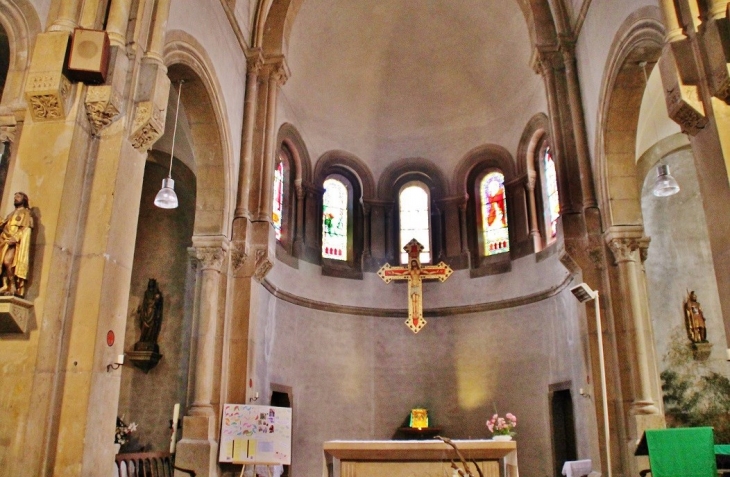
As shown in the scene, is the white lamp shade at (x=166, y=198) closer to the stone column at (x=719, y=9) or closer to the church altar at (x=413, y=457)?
the church altar at (x=413, y=457)

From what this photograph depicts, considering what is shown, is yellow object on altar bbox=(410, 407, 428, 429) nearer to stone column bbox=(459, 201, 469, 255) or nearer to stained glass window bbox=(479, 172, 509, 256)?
stone column bbox=(459, 201, 469, 255)

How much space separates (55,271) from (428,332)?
11.0m

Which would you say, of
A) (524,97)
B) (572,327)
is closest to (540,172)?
(524,97)

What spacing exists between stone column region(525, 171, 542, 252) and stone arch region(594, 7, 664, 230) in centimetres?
412

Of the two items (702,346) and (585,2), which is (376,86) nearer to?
(585,2)

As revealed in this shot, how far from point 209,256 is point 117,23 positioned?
4.39m

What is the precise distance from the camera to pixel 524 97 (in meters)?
15.3

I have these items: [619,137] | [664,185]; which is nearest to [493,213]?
[619,137]

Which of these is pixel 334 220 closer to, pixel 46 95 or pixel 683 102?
pixel 46 95

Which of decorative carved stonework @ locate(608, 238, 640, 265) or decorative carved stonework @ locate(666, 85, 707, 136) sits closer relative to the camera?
decorative carved stonework @ locate(666, 85, 707, 136)

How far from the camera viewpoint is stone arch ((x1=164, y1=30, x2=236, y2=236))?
1030 cm

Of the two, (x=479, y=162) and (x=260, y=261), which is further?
(x=479, y=162)

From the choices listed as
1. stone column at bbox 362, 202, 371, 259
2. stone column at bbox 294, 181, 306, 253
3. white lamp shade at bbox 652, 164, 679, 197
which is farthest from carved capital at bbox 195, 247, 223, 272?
white lamp shade at bbox 652, 164, 679, 197

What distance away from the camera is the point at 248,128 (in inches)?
469
